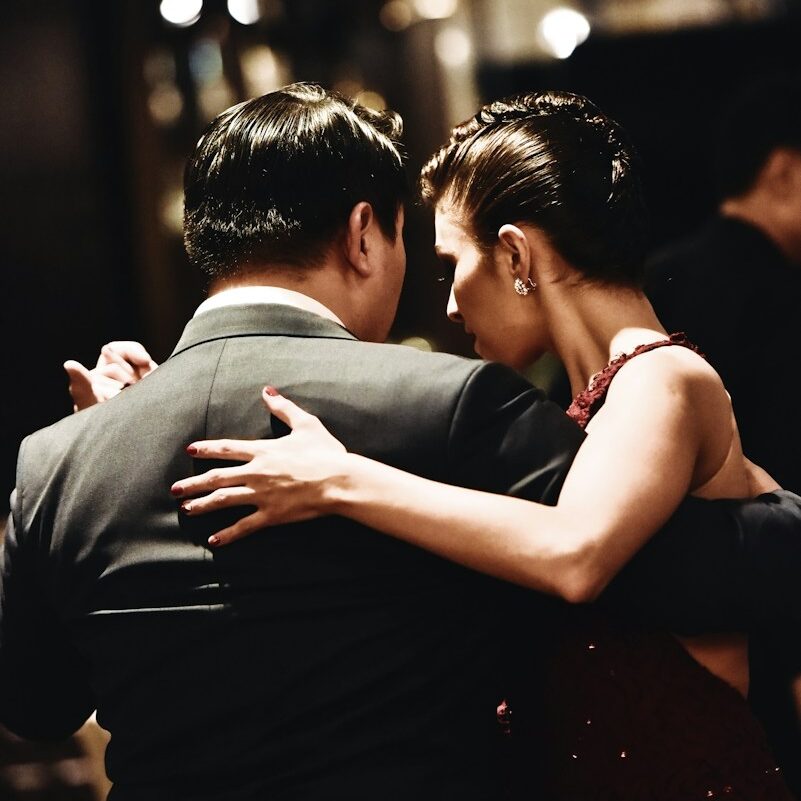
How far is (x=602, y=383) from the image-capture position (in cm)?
157

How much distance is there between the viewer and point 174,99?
3.87 m

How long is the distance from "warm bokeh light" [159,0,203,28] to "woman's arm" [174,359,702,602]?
297cm

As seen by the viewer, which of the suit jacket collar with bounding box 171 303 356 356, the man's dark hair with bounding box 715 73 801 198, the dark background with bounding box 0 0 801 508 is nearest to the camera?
the suit jacket collar with bounding box 171 303 356 356

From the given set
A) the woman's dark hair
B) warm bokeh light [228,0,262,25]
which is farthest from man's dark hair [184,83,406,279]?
warm bokeh light [228,0,262,25]

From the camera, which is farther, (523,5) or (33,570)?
(523,5)

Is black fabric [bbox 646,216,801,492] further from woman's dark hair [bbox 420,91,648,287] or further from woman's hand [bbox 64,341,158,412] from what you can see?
woman's hand [bbox 64,341,158,412]

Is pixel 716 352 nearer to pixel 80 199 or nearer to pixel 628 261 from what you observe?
pixel 628 261

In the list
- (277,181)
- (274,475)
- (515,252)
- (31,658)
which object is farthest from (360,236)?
(31,658)

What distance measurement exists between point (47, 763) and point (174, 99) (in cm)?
233

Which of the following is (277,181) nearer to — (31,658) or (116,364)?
(116,364)

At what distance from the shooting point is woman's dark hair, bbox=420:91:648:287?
162cm

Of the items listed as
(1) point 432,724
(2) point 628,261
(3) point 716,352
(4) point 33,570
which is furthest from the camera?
(3) point 716,352

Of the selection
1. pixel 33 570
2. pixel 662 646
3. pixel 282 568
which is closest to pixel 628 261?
pixel 662 646

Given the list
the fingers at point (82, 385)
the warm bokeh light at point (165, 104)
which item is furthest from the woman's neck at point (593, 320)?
the warm bokeh light at point (165, 104)
